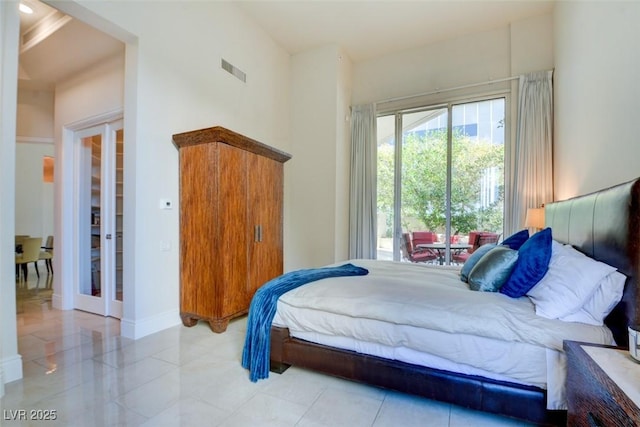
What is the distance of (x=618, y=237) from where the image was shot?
1.54 metres

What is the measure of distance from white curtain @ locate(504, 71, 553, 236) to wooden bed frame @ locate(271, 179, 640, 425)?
1964 mm

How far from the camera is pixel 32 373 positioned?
2160 millimetres

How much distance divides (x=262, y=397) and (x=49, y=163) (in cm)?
863

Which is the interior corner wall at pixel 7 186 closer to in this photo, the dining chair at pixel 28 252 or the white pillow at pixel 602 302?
the white pillow at pixel 602 302

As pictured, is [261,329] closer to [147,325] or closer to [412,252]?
[147,325]

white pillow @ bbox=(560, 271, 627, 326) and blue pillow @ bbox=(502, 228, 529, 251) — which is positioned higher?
blue pillow @ bbox=(502, 228, 529, 251)

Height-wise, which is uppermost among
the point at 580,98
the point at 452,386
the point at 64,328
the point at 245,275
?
the point at 580,98

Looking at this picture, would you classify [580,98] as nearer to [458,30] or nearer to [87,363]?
[458,30]

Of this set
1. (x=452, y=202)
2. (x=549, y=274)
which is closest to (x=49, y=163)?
(x=452, y=202)

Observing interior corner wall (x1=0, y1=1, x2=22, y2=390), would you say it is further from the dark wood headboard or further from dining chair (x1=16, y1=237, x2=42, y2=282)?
dining chair (x1=16, y1=237, x2=42, y2=282)

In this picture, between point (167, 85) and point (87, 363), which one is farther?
point (167, 85)

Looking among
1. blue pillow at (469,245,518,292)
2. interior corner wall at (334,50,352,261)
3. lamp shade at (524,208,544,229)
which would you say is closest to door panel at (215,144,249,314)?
interior corner wall at (334,50,352,261)

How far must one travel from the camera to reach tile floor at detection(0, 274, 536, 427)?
5.53 feet

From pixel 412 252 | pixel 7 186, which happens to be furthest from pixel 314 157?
pixel 7 186
